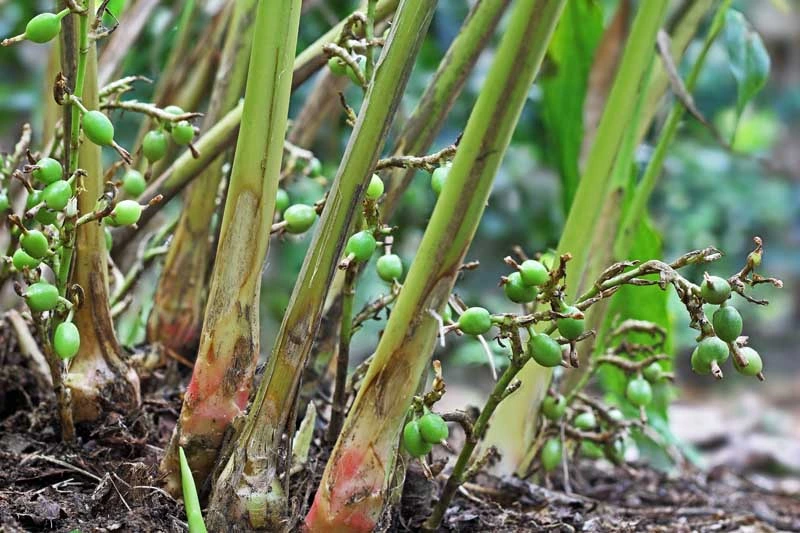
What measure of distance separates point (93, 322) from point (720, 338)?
1.30 ft

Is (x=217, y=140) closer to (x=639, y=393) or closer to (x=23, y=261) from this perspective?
(x=23, y=261)

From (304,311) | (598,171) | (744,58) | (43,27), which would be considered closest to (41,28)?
(43,27)

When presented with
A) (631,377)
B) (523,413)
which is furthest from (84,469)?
(631,377)

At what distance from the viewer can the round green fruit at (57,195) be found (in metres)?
0.49

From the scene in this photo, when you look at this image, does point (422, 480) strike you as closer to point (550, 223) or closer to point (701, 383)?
point (550, 223)

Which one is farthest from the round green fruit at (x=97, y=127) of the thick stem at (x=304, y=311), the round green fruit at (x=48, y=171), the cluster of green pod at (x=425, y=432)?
the cluster of green pod at (x=425, y=432)

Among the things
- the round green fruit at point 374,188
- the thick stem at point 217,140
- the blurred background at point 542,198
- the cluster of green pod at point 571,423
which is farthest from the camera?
the blurred background at point 542,198

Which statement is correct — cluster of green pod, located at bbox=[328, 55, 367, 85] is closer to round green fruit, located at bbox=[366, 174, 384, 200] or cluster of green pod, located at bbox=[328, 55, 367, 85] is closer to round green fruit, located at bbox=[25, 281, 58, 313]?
round green fruit, located at bbox=[366, 174, 384, 200]

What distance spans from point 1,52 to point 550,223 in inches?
46.9

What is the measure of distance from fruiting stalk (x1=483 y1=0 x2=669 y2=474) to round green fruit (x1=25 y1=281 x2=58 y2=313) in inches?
14.2

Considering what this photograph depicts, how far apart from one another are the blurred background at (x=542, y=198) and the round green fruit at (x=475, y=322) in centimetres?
45

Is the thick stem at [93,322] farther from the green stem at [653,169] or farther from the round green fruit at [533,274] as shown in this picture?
the green stem at [653,169]

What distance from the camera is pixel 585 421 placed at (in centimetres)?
79

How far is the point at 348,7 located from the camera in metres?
1.44
